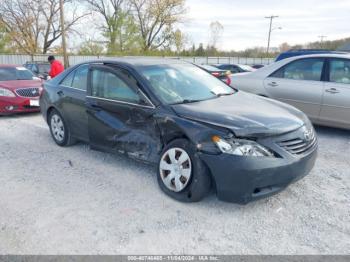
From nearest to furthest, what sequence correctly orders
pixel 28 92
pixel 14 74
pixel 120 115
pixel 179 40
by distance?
pixel 120 115
pixel 28 92
pixel 14 74
pixel 179 40

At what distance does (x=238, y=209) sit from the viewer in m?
2.94

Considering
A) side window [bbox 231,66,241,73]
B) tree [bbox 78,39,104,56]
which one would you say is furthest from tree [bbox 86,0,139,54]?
side window [bbox 231,66,241,73]

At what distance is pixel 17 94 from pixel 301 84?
652 cm

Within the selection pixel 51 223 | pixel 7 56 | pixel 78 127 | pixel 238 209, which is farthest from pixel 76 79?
pixel 7 56

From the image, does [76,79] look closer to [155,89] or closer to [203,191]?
[155,89]

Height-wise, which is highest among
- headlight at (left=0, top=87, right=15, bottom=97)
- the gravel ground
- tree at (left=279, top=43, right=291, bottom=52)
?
tree at (left=279, top=43, right=291, bottom=52)

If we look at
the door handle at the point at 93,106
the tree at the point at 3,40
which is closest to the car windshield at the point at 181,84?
the door handle at the point at 93,106

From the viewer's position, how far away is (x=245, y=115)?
297cm

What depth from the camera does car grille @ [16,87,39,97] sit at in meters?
7.24

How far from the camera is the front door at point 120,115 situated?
132 inches

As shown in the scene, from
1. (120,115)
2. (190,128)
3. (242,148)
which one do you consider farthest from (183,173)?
(120,115)

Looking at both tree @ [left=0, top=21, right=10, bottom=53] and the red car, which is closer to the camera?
the red car

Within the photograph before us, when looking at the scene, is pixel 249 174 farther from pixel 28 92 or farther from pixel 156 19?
pixel 156 19

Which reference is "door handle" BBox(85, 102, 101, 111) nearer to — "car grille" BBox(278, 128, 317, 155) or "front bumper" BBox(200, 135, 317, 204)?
"front bumper" BBox(200, 135, 317, 204)
